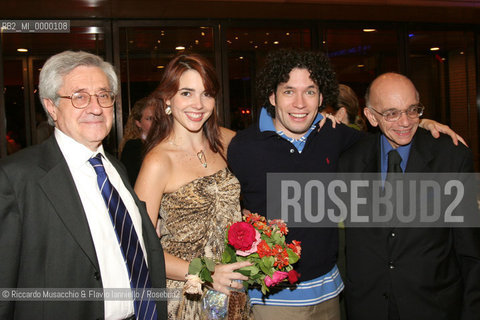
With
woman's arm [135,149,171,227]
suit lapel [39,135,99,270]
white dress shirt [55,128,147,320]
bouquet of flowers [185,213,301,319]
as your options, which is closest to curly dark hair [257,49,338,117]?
woman's arm [135,149,171,227]

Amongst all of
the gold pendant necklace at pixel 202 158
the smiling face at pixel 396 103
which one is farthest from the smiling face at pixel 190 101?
the smiling face at pixel 396 103

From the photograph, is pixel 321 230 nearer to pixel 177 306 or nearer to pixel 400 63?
pixel 177 306

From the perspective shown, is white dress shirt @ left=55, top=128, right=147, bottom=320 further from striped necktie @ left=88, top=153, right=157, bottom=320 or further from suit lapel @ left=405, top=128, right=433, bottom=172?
suit lapel @ left=405, top=128, right=433, bottom=172

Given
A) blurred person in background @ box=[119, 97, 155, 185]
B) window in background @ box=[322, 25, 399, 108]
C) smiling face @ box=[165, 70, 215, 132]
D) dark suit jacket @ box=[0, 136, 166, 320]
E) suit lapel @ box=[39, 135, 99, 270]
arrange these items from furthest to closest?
window in background @ box=[322, 25, 399, 108] → blurred person in background @ box=[119, 97, 155, 185] → smiling face @ box=[165, 70, 215, 132] → suit lapel @ box=[39, 135, 99, 270] → dark suit jacket @ box=[0, 136, 166, 320]

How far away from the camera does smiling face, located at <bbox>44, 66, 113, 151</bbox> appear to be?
182 centimetres

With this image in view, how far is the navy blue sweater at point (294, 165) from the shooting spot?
2.54 metres

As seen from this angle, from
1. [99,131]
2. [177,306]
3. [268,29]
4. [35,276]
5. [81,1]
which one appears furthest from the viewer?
[268,29]

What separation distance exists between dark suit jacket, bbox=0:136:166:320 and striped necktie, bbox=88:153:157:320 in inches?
5.8

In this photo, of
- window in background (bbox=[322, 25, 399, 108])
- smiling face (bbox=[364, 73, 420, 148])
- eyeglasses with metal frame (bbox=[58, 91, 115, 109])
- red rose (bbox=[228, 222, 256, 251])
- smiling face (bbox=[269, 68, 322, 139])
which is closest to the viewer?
eyeglasses with metal frame (bbox=[58, 91, 115, 109])

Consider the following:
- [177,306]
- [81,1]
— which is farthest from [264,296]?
[81,1]

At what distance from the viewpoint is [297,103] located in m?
2.59

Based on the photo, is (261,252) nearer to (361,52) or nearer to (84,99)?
(84,99)

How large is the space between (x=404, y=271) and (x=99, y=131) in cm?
168

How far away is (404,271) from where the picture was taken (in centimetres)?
228
